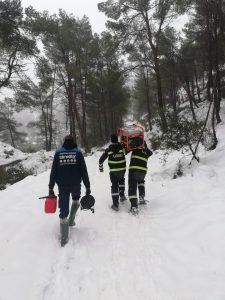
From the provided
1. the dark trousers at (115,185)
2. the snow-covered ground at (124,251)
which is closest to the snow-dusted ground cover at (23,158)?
the dark trousers at (115,185)

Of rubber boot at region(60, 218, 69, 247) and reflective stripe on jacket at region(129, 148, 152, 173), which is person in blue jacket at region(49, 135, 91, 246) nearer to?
rubber boot at region(60, 218, 69, 247)

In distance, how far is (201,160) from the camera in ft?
31.3

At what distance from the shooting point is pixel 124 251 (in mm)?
5184

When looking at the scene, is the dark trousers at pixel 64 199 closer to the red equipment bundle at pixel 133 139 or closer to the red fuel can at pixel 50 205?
the red fuel can at pixel 50 205

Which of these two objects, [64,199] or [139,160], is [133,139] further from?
[64,199]

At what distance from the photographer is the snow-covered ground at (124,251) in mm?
4020

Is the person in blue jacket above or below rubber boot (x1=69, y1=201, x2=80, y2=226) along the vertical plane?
above

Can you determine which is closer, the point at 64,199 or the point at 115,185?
the point at 64,199

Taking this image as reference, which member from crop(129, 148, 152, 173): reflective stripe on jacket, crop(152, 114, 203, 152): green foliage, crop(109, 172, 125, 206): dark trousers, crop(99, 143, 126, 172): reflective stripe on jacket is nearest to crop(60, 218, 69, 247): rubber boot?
crop(109, 172, 125, 206): dark trousers

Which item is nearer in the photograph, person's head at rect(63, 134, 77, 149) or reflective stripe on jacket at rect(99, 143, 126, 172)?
person's head at rect(63, 134, 77, 149)

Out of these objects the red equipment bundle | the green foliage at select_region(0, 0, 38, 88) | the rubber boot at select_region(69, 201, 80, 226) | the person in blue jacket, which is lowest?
the rubber boot at select_region(69, 201, 80, 226)

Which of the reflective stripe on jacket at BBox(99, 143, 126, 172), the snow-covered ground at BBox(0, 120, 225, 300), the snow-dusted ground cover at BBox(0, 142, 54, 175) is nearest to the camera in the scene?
the snow-covered ground at BBox(0, 120, 225, 300)


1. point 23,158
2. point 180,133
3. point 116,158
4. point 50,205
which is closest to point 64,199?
point 50,205

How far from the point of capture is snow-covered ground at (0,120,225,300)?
13.2ft
